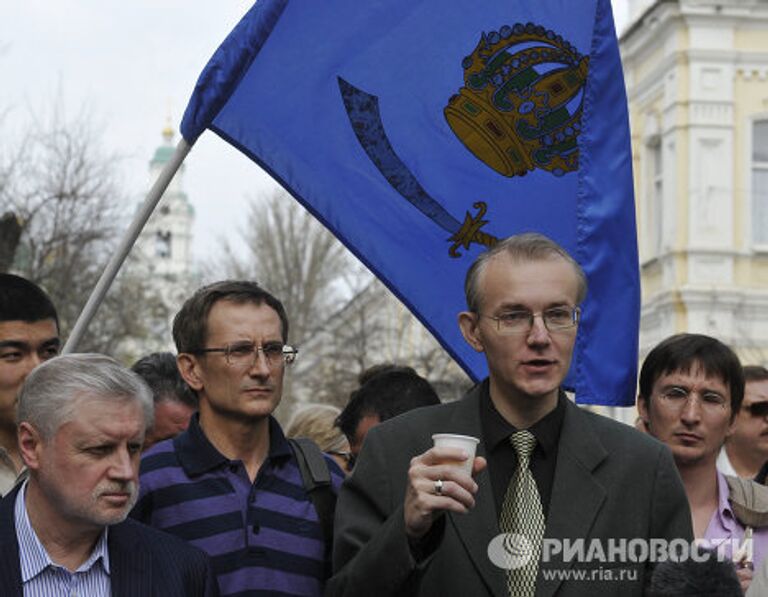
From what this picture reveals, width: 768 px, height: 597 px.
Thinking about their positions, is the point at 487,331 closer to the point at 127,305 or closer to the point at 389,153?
the point at 389,153

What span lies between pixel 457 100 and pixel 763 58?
2367 centimetres

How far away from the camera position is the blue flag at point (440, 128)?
6551mm

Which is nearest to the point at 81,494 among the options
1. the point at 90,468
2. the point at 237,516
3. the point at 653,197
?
the point at 90,468

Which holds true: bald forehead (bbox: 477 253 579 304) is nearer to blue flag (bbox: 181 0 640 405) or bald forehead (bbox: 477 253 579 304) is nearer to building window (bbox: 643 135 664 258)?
blue flag (bbox: 181 0 640 405)

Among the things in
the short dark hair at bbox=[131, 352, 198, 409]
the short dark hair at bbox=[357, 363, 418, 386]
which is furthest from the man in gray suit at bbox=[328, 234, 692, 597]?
the short dark hair at bbox=[131, 352, 198, 409]

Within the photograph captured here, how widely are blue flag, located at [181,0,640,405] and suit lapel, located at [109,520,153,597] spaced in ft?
7.18

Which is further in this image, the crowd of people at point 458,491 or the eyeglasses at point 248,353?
the eyeglasses at point 248,353

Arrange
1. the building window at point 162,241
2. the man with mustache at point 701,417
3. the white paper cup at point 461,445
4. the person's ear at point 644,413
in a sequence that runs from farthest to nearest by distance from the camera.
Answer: the building window at point 162,241, the person's ear at point 644,413, the man with mustache at point 701,417, the white paper cup at point 461,445

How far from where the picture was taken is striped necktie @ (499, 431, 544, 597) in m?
4.25

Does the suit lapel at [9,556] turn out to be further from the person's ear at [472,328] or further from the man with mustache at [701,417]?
the man with mustache at [701,417]

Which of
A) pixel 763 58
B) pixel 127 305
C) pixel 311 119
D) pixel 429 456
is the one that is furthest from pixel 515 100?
pixel 127 305

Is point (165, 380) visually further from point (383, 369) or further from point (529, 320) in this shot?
point (529, 320)

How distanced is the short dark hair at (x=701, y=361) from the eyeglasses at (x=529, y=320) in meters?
1.31

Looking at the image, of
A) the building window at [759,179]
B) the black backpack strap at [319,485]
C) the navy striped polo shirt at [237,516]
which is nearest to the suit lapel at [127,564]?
the navy striped polo shirt at [237,516]
